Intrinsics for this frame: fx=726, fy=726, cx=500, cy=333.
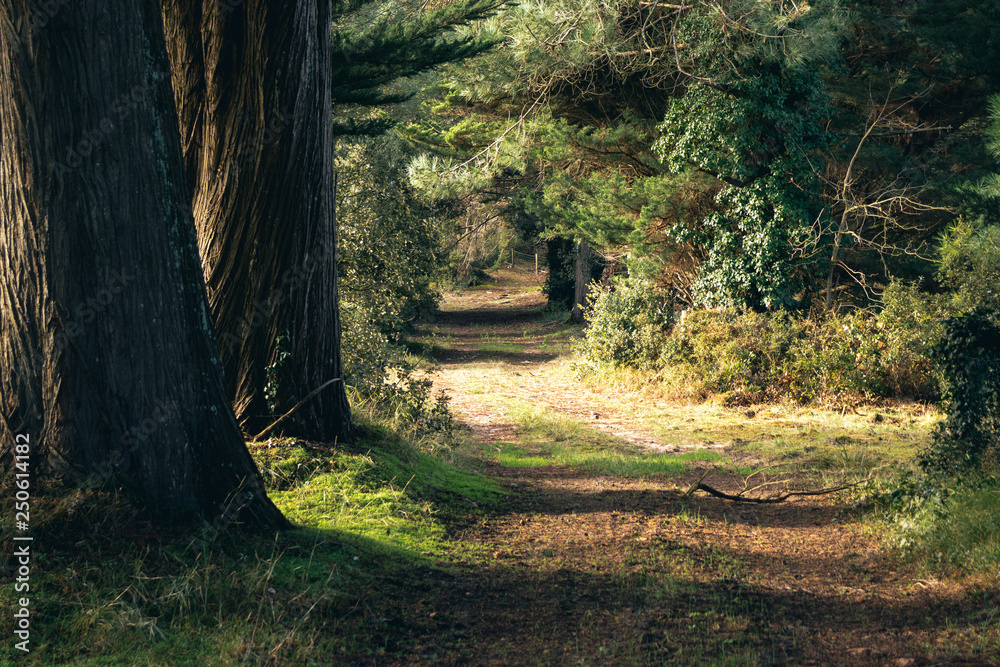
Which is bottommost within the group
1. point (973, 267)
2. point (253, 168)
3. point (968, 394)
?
point (968, 394)

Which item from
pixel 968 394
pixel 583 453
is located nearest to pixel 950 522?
pixel 968 394

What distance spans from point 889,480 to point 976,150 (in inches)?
463

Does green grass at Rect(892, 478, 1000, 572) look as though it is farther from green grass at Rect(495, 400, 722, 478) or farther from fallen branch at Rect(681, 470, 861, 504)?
green grass at Rect(495, 400, 722, 478)

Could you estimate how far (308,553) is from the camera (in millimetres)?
4137

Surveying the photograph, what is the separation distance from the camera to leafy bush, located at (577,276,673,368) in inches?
563

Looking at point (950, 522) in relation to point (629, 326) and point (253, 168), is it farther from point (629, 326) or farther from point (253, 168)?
point (629, 326)

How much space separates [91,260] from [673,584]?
3.75 meters

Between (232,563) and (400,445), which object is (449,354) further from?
(232,563)

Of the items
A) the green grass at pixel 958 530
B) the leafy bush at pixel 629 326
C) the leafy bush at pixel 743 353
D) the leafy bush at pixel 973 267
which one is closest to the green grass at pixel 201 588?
the green grass at pixel 958 530

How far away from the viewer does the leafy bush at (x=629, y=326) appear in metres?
14.3

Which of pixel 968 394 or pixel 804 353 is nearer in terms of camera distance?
pixel 968 394

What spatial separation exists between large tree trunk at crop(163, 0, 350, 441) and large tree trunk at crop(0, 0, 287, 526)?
160 centimetres

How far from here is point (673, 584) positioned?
4.52m

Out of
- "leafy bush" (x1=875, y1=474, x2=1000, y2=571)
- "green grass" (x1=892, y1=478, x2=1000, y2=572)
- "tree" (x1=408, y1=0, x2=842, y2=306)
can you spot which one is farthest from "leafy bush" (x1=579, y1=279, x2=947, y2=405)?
"green grass" (x1=892, y1=478, x2=1000, y2=572)
